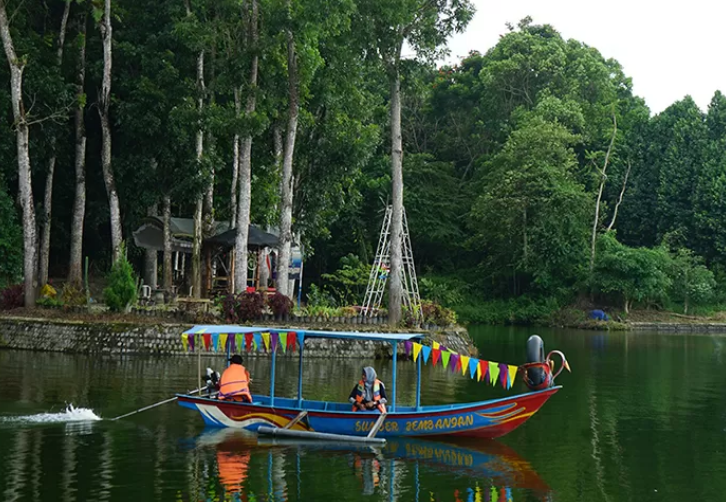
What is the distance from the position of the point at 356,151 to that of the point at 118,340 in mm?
13523

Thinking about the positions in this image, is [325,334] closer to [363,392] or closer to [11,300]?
[363,392]

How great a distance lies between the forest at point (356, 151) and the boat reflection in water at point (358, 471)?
47.5 ft

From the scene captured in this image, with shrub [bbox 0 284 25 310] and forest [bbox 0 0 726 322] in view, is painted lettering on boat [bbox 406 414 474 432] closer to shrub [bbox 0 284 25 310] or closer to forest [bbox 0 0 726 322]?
forest [bbox 0 0 726 322]

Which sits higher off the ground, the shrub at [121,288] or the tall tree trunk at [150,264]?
the tall tree trunk at [150,264]

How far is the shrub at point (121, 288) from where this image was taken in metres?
27.7

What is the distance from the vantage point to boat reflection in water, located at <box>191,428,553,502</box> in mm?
11555

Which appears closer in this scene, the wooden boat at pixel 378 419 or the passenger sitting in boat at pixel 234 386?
the wooden boat at pixel 378 419

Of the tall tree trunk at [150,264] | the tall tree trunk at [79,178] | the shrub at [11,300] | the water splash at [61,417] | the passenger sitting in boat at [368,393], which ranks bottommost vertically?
the water splash at [61,417]

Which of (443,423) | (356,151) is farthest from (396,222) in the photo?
(443,423)

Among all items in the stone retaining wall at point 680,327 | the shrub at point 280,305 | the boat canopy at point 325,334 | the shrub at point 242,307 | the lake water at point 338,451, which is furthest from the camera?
the stone retaining wall at point 680,327

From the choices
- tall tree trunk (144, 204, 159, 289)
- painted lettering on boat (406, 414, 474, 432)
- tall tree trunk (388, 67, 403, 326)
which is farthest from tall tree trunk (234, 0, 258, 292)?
painted lettering on boat (406, 414, 474, 432)

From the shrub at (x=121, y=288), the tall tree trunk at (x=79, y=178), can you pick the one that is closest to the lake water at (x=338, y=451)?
the shrub at (x=121, y=288)

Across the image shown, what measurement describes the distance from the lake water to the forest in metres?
8.87

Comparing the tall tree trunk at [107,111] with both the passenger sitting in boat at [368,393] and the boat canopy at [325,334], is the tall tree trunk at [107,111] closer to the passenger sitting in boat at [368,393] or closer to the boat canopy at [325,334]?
the boat canopy at [325,334]
